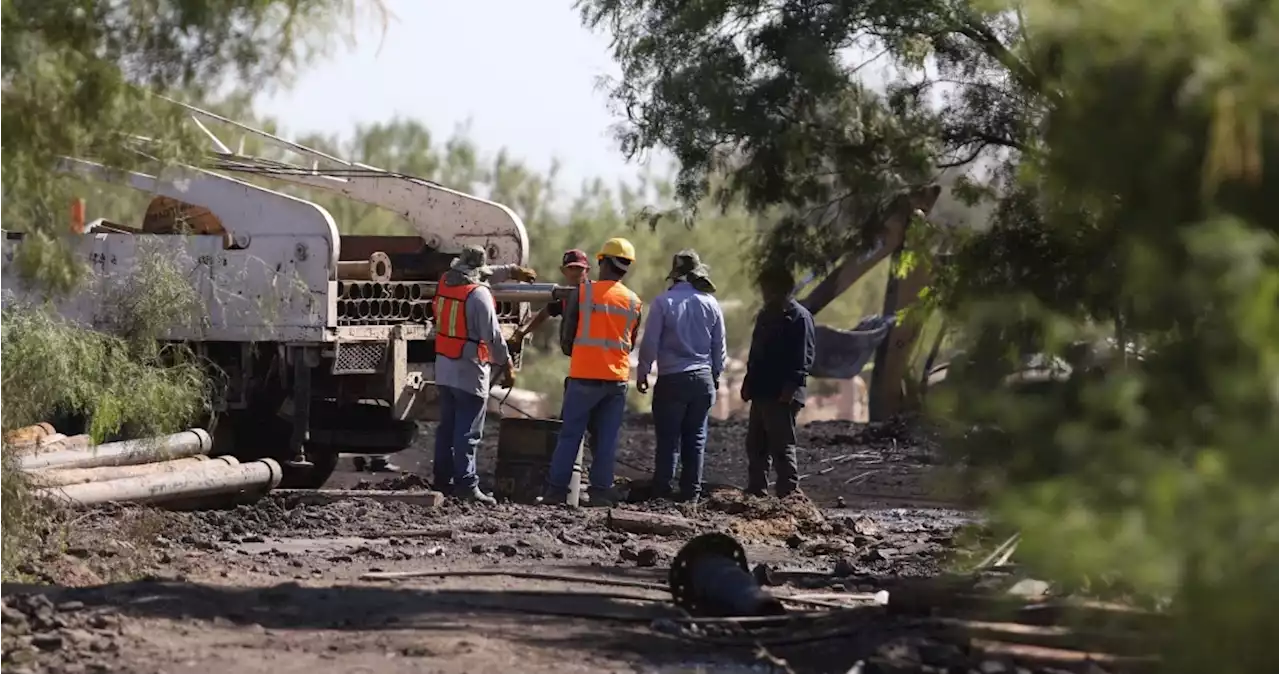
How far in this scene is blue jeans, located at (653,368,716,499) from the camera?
13.4 meters

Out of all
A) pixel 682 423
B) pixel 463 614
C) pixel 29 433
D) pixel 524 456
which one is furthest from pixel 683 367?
pixel 463 614

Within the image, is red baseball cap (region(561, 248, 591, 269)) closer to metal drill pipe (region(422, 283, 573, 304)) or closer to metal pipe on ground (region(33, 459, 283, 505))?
metal drill pipe (region(422, 283, 573, 304))

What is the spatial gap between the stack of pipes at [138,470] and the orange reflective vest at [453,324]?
145cm

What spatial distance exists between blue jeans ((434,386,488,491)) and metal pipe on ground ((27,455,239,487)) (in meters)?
1.53

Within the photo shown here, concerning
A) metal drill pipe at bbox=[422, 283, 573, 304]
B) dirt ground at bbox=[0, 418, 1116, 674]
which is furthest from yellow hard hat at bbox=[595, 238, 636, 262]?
dirt ground at bbox=[0, 418, 1116, 674]

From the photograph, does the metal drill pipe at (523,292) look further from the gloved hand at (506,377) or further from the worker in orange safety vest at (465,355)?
the worker in orange safety vest at (465,355)

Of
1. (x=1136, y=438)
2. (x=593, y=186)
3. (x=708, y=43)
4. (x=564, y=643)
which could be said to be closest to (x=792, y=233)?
(x=708, y=43)

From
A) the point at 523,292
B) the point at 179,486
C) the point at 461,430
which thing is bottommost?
the point at 179,486

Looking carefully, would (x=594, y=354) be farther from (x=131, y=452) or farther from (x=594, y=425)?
(x=131, y=452)

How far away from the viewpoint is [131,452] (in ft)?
38.9

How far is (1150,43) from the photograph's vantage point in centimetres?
496

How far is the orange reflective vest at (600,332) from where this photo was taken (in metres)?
13.1

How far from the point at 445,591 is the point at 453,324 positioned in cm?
475

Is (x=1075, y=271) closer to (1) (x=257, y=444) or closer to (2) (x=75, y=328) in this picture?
(2) (x=75, y=328)
